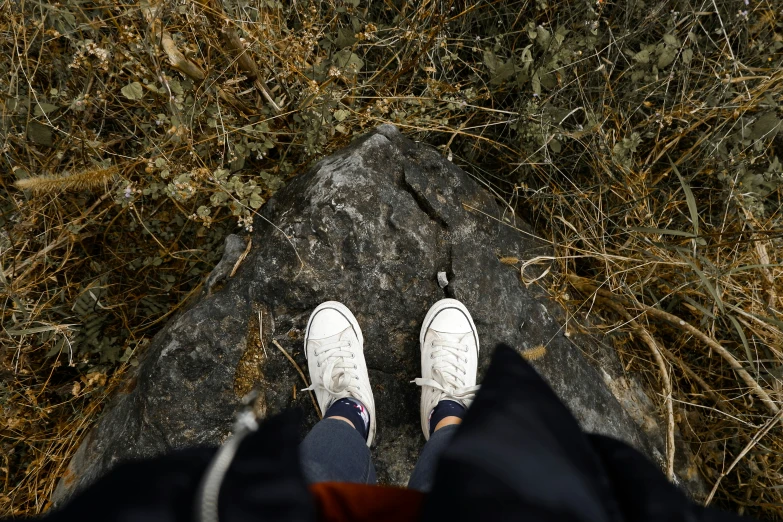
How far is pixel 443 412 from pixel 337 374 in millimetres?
443

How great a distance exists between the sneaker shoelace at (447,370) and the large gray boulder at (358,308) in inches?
4.5

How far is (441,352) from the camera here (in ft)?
6.13

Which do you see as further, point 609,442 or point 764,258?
point 764,258

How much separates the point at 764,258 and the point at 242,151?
234cm

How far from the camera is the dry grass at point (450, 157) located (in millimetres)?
1963

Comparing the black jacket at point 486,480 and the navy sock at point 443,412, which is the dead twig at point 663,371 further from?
the black jacket at point 486,480

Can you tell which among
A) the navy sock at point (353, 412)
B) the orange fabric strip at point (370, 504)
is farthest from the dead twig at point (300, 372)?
the orange fabric strip at point (370, 504)

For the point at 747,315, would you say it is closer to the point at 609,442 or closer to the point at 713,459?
the point at 713,459

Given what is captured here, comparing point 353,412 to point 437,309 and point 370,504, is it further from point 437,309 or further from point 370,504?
point 370,504

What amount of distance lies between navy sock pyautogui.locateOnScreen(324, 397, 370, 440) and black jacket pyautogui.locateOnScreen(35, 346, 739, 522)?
95 centimetres

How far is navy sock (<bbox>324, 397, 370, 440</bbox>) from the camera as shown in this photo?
1756 mm

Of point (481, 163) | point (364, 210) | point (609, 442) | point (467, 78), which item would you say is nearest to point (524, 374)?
point (609, 442)

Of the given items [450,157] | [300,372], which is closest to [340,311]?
[300,372]

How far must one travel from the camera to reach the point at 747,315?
190 centimetres
